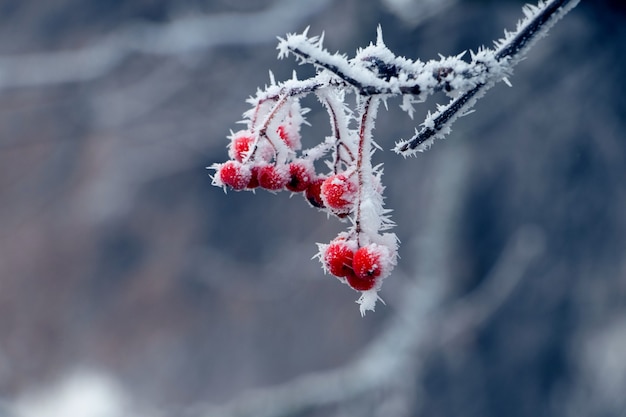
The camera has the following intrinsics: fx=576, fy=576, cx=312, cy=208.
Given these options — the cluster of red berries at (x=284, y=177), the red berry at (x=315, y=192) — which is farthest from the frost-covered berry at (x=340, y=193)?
the red berry at (x=315, y=192)

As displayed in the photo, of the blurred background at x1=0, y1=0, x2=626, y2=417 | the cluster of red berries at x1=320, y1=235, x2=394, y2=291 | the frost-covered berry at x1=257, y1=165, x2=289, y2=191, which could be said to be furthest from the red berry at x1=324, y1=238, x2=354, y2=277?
the blurred background at x1=0, y1=0, x2=626, y2=417

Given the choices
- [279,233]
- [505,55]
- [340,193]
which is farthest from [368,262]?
[279,233]

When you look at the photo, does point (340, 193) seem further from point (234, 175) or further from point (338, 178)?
point (234, 175)

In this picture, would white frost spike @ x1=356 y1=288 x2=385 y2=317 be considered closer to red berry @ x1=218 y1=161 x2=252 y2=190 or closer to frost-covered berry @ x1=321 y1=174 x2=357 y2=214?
frost-covered berry @ x1=321 y1=174 x2=357 y2=214

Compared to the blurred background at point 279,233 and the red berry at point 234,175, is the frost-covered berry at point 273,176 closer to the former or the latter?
the red berry at point 234,175

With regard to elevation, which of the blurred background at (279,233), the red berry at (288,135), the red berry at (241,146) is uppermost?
the blurred background at (279,233)

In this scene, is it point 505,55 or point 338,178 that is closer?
point 505,55

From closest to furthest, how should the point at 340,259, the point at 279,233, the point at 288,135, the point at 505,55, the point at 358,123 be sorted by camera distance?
the point at 505,55
the point at 358,123
the point at 340,259
the point at 288,135
the point at 279,233

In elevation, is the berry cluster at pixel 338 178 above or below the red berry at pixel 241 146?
below
